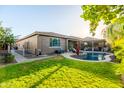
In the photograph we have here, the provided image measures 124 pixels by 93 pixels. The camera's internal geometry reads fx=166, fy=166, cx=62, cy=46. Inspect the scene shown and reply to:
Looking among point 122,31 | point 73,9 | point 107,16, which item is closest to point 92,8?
point 107,16

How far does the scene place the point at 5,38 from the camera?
667 cm

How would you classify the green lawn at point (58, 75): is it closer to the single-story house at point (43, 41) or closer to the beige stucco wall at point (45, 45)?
the beige stucco wall at point (45, 45)

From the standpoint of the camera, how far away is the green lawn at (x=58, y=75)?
4.59 metres

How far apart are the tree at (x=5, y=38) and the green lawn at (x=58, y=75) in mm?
1125

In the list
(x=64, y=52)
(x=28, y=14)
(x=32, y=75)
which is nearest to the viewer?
(x=32, y=75)

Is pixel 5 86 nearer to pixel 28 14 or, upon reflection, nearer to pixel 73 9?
pixel 28 14

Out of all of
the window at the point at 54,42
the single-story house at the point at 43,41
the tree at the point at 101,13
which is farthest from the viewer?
the window at the point at 54,42

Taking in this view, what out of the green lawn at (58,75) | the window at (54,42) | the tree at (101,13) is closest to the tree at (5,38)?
the green lawn at (58,75)

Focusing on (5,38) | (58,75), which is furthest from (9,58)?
(58,75)

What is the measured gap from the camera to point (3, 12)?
17.5 ft

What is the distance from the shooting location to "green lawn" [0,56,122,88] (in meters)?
4.59

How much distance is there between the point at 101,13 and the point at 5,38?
156 inches
